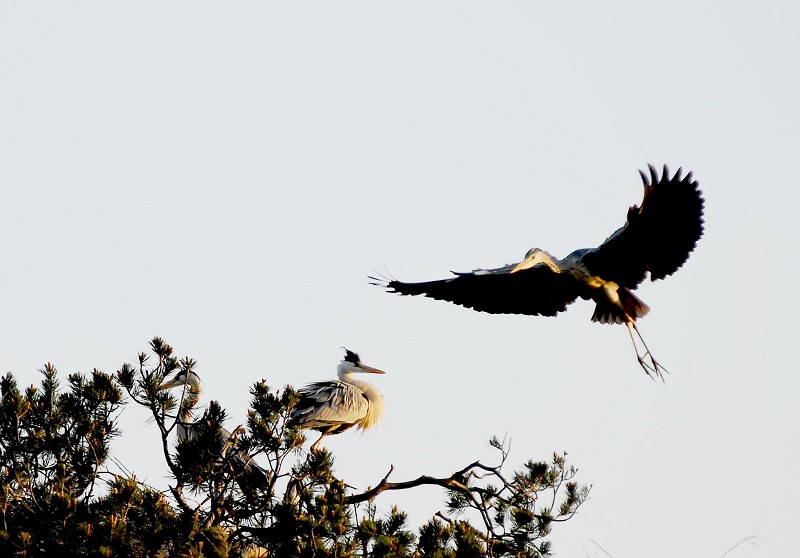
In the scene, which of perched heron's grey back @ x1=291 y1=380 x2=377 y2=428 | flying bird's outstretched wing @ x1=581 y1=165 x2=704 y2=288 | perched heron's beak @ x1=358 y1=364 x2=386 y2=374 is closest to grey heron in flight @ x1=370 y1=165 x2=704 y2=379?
flying bird's outstretched wing @ x1=581 y1=165 x2=704 y2=288

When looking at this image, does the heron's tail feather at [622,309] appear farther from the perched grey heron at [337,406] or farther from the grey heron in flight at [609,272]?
the perched grey heron at [337,406]

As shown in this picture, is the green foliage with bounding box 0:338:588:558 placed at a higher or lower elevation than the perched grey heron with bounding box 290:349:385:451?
lower

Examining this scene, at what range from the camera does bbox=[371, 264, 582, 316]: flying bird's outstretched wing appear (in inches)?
380

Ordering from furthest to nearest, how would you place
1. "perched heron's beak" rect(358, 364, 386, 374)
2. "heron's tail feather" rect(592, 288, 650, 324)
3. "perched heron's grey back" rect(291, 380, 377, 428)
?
"perched heron's beak" rect(358, 364, 386, 374) < "perched heron's grey back" rect(291, 380, 377, 428) < "heron's tail feather" rect(592, 288, 650, 324)

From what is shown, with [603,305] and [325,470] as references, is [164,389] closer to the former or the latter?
[325,470]

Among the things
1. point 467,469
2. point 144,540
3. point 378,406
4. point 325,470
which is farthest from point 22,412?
point 378,406

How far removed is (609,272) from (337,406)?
298cm

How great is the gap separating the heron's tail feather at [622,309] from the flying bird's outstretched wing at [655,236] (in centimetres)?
17

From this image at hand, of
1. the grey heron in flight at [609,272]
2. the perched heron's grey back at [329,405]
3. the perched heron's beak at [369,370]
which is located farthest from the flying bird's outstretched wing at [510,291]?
the perched heron's beak at [369,370]

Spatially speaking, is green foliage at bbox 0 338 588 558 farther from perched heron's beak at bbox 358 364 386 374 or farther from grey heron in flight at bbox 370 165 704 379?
perched heron's beak at bbox 358 364 386 374

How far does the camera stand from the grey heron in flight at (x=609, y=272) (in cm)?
839

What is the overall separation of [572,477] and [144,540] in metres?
2.80

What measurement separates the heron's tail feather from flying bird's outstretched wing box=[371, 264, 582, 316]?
0.28m

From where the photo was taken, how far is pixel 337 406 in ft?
35.1
